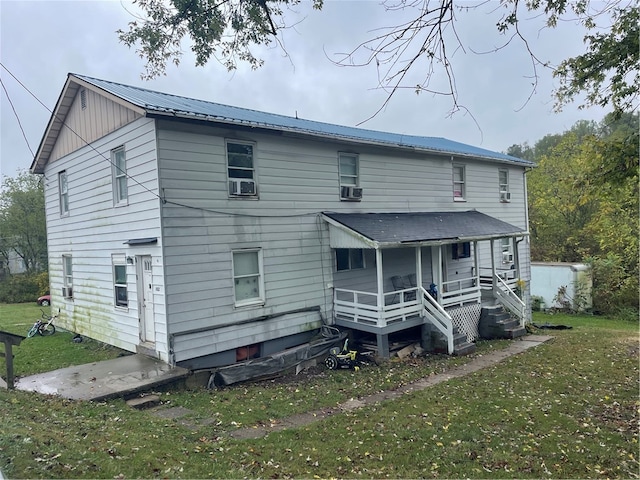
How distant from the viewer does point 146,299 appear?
403 inches

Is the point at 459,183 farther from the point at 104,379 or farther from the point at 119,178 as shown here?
the point at 104,379

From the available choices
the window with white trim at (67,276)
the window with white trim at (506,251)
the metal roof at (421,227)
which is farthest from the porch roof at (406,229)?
the window with white trim at (67,276)

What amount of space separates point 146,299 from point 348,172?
681cm

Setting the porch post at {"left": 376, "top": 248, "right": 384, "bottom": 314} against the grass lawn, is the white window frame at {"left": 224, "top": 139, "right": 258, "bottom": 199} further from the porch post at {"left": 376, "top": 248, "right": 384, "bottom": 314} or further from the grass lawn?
the grass lawn

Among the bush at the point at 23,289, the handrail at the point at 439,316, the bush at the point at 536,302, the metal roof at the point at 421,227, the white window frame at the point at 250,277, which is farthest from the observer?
the bush at the point at 23,289

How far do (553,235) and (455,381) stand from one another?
2328 centimetres

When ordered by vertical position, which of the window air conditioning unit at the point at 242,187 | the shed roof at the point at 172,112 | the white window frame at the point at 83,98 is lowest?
the window air conditioning unit at the point at 242,187

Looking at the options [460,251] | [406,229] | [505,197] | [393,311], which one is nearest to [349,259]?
[406,229]

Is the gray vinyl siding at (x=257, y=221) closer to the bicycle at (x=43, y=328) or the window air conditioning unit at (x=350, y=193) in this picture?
the window air conditioning unit at (x=350, y=193)

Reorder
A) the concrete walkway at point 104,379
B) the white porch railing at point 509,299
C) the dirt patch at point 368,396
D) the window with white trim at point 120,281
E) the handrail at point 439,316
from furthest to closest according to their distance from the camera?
the white porch railing at point 509,299
the handrail at point 439,316
the window with white trim at point 120,281
the concrete walkway at point 104,379
the dirt patch at point 368,396

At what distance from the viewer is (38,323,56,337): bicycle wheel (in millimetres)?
14188

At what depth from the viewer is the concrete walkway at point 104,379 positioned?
788 cm

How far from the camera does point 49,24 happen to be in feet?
23.7

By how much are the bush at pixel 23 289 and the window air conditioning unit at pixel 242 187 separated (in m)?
23.2
